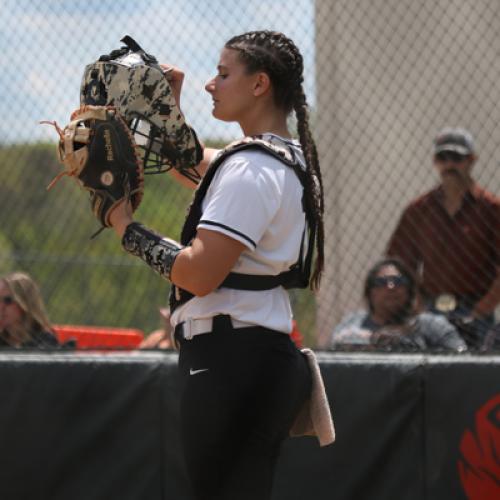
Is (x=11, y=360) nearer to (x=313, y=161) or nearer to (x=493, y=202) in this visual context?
(x=313, y=161)

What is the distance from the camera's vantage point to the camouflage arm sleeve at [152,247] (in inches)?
109

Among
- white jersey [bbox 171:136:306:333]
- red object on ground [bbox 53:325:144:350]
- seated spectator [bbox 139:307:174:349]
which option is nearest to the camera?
white jersey [bbox 171:136:306:333]

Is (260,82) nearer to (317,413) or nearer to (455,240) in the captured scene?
(317,413)

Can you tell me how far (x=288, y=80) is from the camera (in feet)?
9.80

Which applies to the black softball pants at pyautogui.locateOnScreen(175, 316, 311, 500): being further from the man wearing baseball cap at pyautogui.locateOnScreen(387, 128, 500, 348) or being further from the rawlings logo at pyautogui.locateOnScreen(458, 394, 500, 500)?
the man wearing baseball cap at pyautogui.locateOnScreen(387, 128, 500, 348)

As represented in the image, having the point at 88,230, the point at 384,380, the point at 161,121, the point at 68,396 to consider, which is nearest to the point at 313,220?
the point at 161,121

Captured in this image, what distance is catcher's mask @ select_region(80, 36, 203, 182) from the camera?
10.3 feet

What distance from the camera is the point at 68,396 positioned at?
4.30 meters

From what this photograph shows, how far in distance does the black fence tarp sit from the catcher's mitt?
4.80ft

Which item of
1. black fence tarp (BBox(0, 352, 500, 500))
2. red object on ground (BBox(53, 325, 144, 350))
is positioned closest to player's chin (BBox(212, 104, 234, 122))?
black fence tarp (BBox(0, 352, 500, 500))

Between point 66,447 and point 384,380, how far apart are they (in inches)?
51.8

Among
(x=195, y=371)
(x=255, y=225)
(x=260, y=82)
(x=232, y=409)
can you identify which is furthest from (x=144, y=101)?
(x=232, y=409)

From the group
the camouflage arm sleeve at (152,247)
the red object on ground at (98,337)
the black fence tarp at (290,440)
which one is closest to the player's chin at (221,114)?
the camouflage arm sleeve at (152,247)

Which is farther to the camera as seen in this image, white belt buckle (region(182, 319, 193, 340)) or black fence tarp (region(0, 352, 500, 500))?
black fence tarp (region(0, 352, 500, 500))
